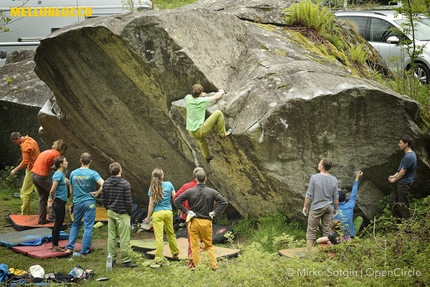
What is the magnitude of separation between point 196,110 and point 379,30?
Answer: 331 inches

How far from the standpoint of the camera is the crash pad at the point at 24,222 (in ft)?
48.1

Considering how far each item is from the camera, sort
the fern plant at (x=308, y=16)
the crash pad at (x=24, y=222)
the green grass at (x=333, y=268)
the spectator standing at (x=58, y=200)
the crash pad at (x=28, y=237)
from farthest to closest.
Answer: the fern plant at (x=308, y=16) → the crash pad at (x=24, y=222) → the crash pad at (x=28, y=237) → the spectator standing at (x=58, y=200) → the green grass at (x=333, y=268)

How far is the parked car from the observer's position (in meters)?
17.3

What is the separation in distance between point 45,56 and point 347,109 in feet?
21.7

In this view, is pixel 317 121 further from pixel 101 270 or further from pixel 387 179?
pixel 101 270

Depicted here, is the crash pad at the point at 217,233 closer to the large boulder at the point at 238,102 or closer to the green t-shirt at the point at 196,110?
the large boulder at the point at 238,102

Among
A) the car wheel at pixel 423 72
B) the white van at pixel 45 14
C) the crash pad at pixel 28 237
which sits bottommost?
the crash pad at pixel 28 237

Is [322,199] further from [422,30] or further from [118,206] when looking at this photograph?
[422,30]

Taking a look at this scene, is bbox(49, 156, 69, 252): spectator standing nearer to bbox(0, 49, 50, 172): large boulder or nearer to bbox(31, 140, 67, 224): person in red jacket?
bbox(31, 140, 67, 224): person in red jacket

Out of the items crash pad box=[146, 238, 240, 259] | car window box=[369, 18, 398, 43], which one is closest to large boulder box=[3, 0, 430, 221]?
crash pad box=[146, 238, 240, 259]

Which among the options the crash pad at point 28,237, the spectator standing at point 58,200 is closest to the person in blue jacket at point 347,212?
the spectator standing at point 58,200

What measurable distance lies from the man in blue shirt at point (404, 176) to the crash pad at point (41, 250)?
5.97 m

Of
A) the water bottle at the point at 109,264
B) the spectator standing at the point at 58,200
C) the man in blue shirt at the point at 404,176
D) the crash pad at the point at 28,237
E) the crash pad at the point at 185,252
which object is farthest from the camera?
the crash pad at the point at 28,237

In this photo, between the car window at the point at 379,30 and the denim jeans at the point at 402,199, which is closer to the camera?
the denim jeans at the point at 402,199
